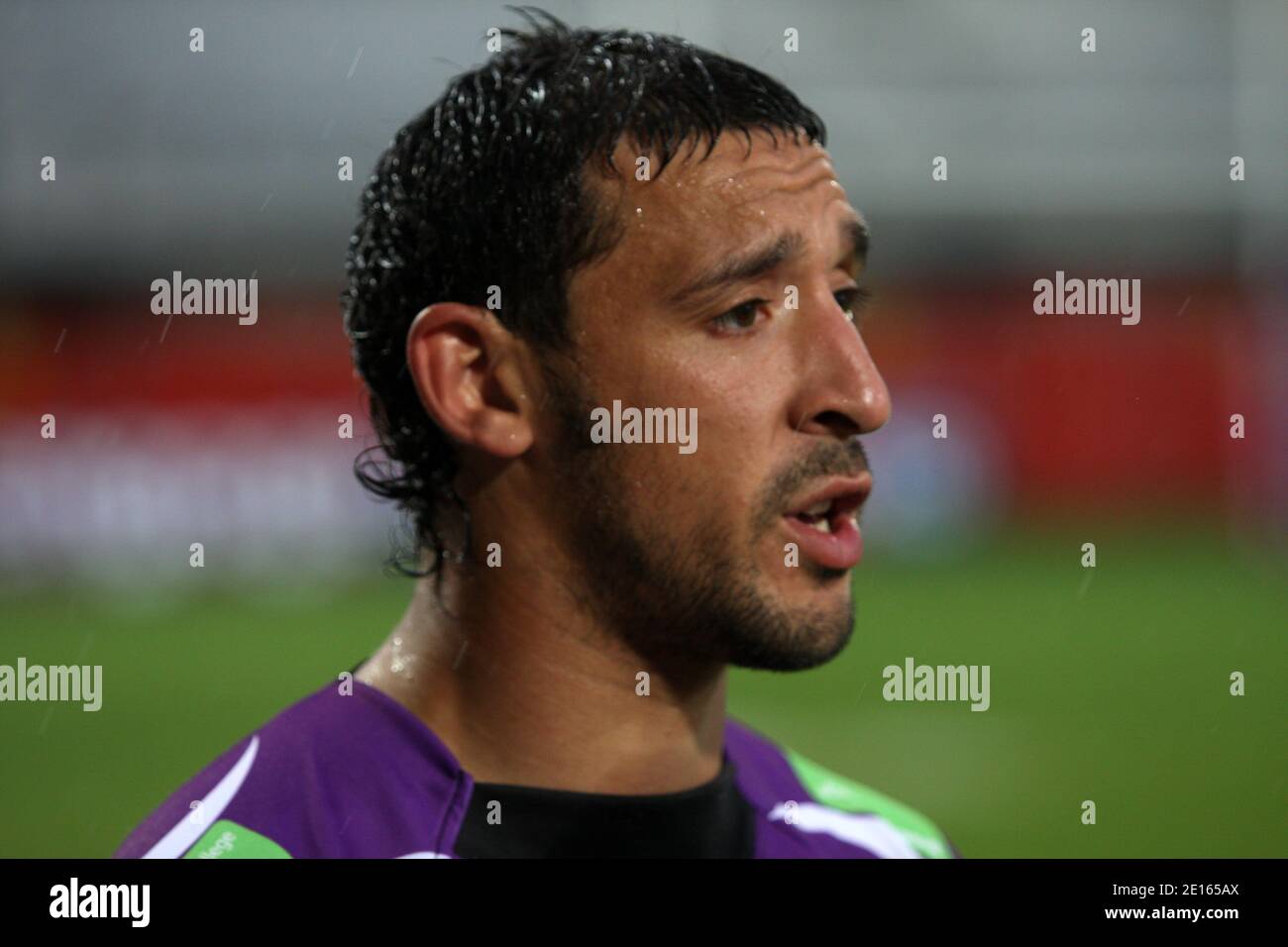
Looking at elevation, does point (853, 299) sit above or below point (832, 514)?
above

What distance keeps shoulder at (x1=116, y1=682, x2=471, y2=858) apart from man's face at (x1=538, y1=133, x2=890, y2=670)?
0.45 meters

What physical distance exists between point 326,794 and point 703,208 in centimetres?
111

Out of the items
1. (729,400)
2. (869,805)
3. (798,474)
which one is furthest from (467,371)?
(869,805)

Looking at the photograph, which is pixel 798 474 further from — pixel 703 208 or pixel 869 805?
pixel 869 805

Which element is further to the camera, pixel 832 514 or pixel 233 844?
pixel 832 514

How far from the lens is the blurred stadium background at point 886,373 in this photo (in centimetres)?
998

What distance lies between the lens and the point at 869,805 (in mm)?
3000

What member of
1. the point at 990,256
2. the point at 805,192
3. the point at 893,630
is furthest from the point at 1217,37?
the point at 805,192

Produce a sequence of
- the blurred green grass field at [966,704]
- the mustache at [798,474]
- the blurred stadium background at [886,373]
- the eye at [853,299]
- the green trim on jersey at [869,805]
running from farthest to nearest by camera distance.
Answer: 1. the blurred stadium background at [886,373]
2. the blurred green grass field at [966,704]
3. the green trim on jersey at [869,805]
4. the eye at [853,299]
5. the mustache at [798,474]

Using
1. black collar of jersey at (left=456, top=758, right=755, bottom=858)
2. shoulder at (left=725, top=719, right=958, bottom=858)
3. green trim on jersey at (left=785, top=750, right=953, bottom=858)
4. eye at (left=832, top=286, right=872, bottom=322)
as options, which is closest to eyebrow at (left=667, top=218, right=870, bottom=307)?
eye at (left=832, top=286, right=872, bottom=322)

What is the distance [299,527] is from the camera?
42.2ft

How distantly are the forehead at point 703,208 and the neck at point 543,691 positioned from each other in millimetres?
544

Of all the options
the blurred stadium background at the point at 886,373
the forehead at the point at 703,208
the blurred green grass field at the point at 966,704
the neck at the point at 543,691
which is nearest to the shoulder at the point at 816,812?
the neck at the point at 543,691

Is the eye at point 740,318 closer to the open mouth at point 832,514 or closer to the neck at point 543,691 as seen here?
the open mouth at point 832,514
